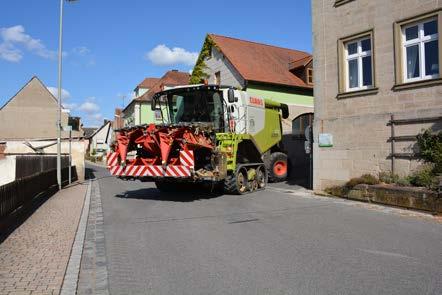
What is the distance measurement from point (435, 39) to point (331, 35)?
3693mm

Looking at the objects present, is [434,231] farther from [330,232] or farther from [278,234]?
[278,234]

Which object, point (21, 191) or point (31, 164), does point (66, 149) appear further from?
point (21, 191)

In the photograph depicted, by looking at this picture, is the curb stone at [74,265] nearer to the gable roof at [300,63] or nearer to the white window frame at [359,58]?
the white window frame at [359,58]

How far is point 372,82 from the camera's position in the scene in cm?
1402

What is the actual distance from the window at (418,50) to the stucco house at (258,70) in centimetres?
1560

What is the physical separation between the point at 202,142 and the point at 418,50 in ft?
20.7

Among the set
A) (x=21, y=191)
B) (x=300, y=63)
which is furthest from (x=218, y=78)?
(x=21, y=191)

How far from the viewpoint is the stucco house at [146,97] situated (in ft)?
189

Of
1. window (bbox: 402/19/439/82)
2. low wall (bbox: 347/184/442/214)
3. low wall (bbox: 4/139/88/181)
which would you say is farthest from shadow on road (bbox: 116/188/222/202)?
low wall (bbox: 4/139/88/181)

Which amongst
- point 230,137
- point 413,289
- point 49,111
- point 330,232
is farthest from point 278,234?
point 49,111

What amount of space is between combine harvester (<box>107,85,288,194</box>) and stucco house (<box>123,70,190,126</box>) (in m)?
38.8

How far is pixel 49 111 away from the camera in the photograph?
66062mm

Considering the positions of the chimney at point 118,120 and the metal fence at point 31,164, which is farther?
the chimney at point 118,120

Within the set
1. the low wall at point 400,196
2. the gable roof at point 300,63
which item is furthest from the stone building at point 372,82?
the gable roof at point 300,63
